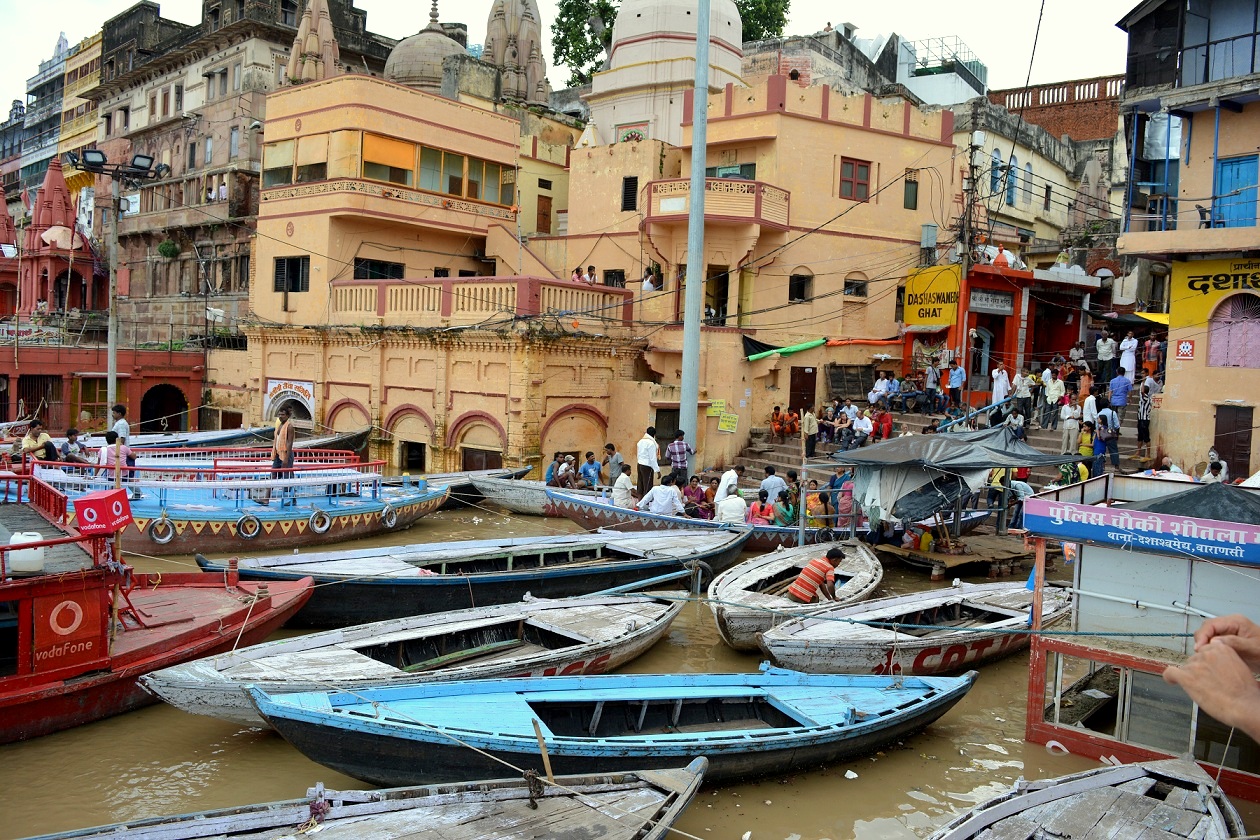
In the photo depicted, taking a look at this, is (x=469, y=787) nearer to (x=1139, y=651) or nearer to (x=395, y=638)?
(x=395, y=638)

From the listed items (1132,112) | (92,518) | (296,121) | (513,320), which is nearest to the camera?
(92,518)

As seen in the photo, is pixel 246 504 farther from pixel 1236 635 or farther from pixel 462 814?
pixel 1236 635

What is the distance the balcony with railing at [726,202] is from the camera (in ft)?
76.9

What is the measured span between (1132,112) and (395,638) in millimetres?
18604

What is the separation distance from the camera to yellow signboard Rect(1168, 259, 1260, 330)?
18.2 meters

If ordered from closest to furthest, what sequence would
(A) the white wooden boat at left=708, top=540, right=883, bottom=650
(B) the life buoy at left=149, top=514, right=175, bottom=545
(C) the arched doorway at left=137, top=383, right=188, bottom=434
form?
(A) the white wooden boat at left=708, top=540, right=883, bottom=650
(B) the life buoy at left=149, top=514, right=175, bottom=545
(C) the arched doorway at left=137, top=383, right=188, bottom=434

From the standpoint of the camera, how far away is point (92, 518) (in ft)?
29.0

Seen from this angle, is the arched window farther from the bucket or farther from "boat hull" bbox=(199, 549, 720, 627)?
the bucket

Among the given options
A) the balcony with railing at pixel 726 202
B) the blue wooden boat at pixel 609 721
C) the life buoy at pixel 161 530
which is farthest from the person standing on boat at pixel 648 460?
the blue wooden boat at pixel 609 721

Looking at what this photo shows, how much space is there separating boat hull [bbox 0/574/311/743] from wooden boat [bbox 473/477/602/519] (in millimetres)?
8839

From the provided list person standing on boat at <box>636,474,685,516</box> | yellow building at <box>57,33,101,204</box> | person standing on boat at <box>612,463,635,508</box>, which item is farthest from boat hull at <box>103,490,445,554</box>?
yellow building at <box>57,33,101,204</box>

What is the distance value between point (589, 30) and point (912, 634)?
37.8 metres

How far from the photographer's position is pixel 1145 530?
27.3ft

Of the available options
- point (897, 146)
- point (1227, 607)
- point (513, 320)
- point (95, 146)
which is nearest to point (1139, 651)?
point (1227, 607)
